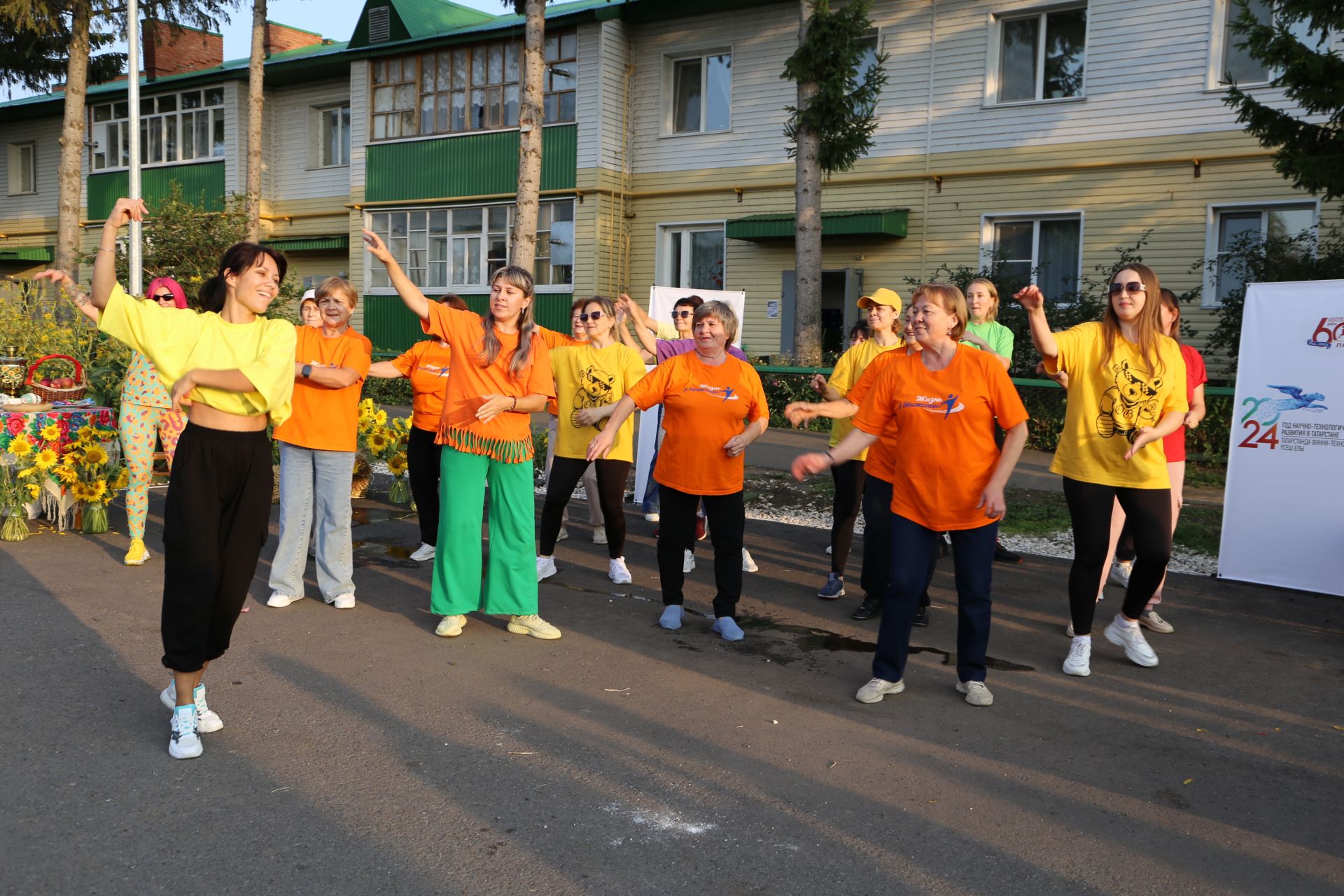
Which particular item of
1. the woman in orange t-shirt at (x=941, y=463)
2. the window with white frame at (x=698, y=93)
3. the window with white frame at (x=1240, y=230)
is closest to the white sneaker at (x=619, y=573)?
the woman in orange t-shirt at (x=941, y=463)

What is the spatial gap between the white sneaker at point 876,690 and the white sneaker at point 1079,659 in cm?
101

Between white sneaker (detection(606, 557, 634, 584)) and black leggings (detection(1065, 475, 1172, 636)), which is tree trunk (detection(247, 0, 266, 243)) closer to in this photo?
white sneaker (detection(606, 557, 634, 584))

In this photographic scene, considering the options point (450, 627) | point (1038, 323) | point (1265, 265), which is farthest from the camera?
point (1265, 265)

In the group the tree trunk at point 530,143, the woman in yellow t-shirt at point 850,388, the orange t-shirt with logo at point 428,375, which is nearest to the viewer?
the woman in yellow t-shirt at point 850,388

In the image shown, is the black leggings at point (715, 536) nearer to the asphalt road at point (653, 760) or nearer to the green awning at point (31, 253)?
the asphalt road at point (653, 760)

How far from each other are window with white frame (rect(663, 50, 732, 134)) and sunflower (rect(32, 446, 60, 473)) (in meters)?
15.9

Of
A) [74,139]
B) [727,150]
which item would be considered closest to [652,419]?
[727,150]

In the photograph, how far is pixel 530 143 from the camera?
17641mm

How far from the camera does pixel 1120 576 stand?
775 centimetres

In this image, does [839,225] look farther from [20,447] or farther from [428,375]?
[20,447]

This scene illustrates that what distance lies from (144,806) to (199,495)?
114 cm

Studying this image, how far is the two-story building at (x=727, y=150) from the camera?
17.9 m

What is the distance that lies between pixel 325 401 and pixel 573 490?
172cm

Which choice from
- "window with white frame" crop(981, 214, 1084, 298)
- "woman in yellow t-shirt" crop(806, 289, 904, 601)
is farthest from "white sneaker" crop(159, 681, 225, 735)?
"window with white frame" crop(981, 214, 1084, 298)
